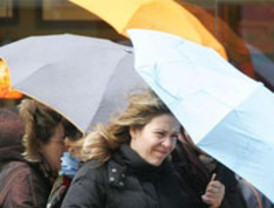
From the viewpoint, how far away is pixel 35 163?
198 inches

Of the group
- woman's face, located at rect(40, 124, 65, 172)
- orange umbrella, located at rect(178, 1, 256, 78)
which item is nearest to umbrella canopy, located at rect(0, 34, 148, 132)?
woman's face, located at rect(40, 124, 65, 172)

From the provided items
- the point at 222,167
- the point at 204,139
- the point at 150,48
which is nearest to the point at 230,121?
the point at 204,139

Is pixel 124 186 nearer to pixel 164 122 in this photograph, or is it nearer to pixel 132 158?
pixel 132 158

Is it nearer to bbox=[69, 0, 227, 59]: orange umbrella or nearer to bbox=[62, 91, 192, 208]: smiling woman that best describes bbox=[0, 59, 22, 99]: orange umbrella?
bbox=[69, 0, 227, 59]: orange umbrella

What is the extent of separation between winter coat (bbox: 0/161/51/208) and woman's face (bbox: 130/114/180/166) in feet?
2.37

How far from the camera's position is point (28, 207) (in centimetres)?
484

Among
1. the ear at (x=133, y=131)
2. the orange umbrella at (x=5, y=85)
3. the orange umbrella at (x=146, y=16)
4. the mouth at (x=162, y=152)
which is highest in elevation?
the ear at (x=133, y=131)

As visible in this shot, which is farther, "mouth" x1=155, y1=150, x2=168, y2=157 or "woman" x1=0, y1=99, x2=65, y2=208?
"woman" x1=0, y1=99, x2=65, y2=208

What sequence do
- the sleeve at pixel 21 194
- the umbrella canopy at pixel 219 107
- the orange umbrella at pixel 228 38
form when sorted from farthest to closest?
1. the orange umbrella at pixel 228 38
2. the sleeve at pixel 21 194
3. the umbrella canopy at pixel 219 107

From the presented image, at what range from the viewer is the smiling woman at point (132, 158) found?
4.32 meters

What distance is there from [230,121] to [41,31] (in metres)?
6.00

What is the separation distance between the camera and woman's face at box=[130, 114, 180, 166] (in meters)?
4.39

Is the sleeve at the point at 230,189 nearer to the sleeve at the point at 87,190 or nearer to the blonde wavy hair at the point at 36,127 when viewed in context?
the sleeve at the point at 87,190

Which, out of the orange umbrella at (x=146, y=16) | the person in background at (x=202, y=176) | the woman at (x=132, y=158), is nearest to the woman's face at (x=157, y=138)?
the woman at (x=132, y=158)
